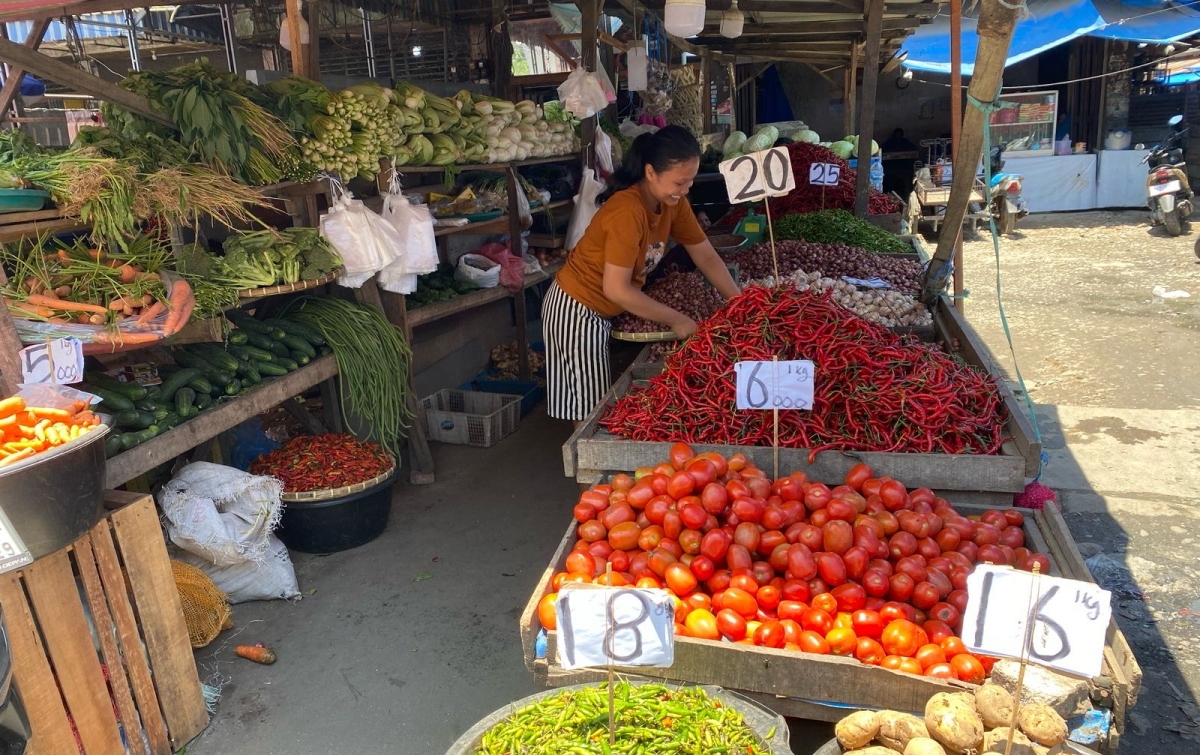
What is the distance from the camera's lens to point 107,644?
8.84 feet

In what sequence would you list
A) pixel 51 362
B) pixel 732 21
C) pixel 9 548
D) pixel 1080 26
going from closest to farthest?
pixel 9 548, pixel 51 362, pixel 732 21, pixel 1080 26

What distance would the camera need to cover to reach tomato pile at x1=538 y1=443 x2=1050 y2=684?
221 centimetres

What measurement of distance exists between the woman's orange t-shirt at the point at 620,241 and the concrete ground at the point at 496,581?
133 centimetres

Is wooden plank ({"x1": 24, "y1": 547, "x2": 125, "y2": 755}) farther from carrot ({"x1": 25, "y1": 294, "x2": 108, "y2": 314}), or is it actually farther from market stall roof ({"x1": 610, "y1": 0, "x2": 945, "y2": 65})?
market stall roof ({"x1": 610, "y1": 0, "x2": 945, "y2": 65})

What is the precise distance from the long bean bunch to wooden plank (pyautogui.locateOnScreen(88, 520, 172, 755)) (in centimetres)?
187

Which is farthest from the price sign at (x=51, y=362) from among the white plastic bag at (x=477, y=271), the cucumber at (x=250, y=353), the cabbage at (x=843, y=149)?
the cabbage at (x=843, y=149)

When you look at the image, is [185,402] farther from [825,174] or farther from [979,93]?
[825,174]

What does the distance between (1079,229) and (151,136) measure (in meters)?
13.1

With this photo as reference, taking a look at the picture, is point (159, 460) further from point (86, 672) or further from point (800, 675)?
point (800, 675)

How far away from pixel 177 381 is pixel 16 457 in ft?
4.68

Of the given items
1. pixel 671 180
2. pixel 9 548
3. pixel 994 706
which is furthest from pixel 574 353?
pixel 994 706

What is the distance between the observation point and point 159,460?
136 inches

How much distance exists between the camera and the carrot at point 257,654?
3.38 meters

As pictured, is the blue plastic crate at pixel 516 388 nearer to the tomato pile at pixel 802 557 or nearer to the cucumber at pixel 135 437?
the cucumber at pixel 135 437
